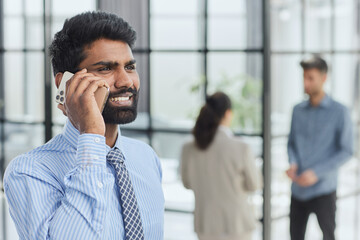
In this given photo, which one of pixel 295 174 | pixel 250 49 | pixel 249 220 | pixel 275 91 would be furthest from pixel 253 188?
pixel 275 91

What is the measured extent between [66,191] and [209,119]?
2420 mm

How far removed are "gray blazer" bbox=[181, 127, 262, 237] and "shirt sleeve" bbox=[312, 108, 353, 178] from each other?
511mm

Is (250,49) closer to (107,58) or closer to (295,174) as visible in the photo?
(295,174)

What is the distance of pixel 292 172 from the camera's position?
4.05 m

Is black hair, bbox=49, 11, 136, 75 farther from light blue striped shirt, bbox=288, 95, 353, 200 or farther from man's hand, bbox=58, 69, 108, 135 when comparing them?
light blue striped shirt, bbox=288, 95, 353, 200

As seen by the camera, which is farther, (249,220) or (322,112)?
(322,112)

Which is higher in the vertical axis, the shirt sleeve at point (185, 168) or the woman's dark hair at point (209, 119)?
the woman's dark hair at point (209, 119)

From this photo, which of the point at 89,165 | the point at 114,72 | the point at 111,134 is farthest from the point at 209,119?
the point at 89,165

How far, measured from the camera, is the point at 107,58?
1.30 meters

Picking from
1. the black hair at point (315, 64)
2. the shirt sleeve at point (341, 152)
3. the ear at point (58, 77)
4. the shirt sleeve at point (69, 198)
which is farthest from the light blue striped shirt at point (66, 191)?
the black hair at point (315, 64)

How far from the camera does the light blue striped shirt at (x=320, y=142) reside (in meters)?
3.91

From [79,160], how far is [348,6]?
4.28 metres

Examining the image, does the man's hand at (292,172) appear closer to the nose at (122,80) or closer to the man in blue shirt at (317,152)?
the man in blue shirt at (317,152)

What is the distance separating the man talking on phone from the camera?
3.90 ft
